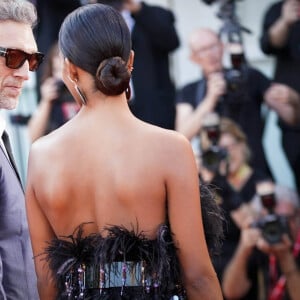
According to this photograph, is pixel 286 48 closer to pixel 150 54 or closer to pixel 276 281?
pixel 150 54

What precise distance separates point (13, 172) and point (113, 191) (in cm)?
55

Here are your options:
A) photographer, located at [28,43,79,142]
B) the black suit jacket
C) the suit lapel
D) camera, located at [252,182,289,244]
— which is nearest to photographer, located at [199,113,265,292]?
camera, located at [252,182,289,244]

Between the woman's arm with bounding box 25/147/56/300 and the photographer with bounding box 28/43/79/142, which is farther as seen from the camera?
the photographer with bounding box 28/43/79/142

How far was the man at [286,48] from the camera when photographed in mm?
4816

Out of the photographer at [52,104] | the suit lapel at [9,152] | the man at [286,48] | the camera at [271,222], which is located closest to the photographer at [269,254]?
the camera at [271,222]

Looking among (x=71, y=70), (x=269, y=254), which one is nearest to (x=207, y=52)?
(x=269, y=254)

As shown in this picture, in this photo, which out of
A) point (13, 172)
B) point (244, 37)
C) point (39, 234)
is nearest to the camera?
point (39, 234)

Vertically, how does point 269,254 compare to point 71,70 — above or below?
below

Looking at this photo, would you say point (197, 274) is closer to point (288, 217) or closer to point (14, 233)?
point (14, 233)

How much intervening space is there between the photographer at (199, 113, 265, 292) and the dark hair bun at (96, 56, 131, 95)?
2.39m

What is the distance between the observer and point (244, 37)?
502 centimetres

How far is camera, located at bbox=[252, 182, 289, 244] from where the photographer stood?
4.64 m

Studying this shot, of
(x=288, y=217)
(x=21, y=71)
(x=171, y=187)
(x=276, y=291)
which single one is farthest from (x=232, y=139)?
(x=171, y=187)

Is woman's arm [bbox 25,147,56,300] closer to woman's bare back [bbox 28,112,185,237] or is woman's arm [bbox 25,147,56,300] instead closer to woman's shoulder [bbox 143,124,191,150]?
woman's bare back [bbox 28,112,185,237]
